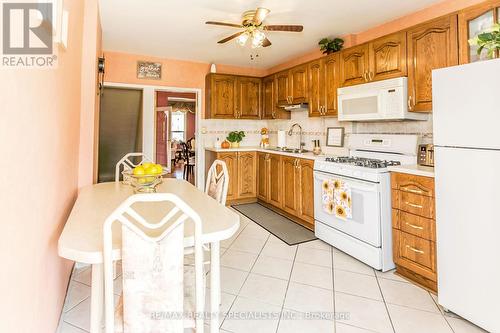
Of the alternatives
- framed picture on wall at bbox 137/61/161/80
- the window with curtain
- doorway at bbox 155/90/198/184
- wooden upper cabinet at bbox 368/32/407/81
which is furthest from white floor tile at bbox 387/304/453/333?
the window with curtain

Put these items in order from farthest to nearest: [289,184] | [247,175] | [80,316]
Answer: [247,175], [289,184], [80,316]

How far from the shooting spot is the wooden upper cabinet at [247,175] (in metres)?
4.67

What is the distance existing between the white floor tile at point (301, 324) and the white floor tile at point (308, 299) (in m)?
0.08

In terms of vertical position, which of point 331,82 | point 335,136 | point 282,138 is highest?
point 331,82

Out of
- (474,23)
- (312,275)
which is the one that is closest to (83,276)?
(312,275)

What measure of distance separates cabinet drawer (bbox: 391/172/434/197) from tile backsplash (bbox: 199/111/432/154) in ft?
2.13

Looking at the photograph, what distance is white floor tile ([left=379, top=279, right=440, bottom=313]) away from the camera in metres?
1.94

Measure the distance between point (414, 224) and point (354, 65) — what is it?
184cm

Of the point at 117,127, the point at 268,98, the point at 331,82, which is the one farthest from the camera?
the point at 268,98

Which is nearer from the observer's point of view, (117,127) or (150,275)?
(150,275)

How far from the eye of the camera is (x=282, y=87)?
444 cm

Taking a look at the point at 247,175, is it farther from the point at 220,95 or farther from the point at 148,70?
the point at 148,70

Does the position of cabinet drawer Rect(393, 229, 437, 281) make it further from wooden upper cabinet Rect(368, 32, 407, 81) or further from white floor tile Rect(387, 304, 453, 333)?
wooden upper cabinet Rect(368, 32, 407, 81)

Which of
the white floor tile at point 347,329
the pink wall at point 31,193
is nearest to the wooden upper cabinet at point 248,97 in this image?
the pink wall at point 31,193
